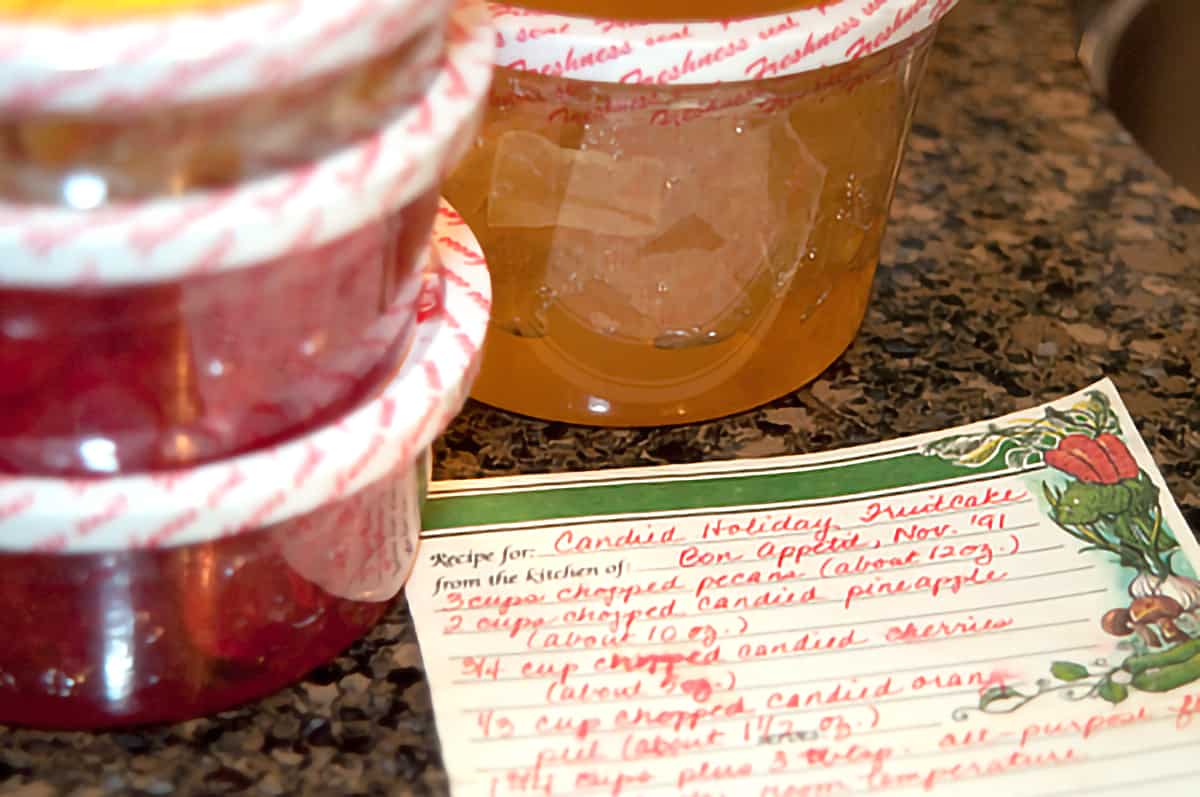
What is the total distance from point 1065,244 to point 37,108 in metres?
0.66

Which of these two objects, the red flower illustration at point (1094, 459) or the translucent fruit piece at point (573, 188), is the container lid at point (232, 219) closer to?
the translucent fruit piece at point (573, 188)

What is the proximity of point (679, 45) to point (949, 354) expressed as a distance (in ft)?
0.97

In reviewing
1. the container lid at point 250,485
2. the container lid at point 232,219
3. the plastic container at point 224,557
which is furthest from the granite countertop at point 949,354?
the container lid at point 232,219

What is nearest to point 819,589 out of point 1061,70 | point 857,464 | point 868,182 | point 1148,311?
point 857,464

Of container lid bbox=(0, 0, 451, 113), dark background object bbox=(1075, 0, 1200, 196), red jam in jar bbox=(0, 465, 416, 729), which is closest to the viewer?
container lid bbox=(0, 0, 451, 113)

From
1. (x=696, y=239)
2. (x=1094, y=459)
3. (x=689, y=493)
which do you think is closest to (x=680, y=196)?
(x=696, y=239)

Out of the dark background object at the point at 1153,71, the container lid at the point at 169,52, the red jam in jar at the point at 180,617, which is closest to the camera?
the container lid at the point at 169,52

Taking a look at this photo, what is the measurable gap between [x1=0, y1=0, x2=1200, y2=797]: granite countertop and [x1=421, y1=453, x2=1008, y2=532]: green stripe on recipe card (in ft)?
0.08

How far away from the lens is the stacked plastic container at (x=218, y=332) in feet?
1.20

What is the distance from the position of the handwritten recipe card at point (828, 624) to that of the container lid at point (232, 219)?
8.7 inches

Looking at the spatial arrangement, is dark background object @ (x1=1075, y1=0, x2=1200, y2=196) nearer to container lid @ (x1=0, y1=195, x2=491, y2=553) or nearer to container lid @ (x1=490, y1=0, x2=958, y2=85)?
container lid @ (x1=490, y1=0, x2=958, y2=85)

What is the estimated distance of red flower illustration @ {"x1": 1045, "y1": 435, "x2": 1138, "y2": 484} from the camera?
0.68 m

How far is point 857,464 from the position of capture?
68cm

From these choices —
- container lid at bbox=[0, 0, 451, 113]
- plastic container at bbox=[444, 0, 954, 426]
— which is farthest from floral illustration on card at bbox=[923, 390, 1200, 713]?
container lid at bbox=[0, 0, 451, 113]
